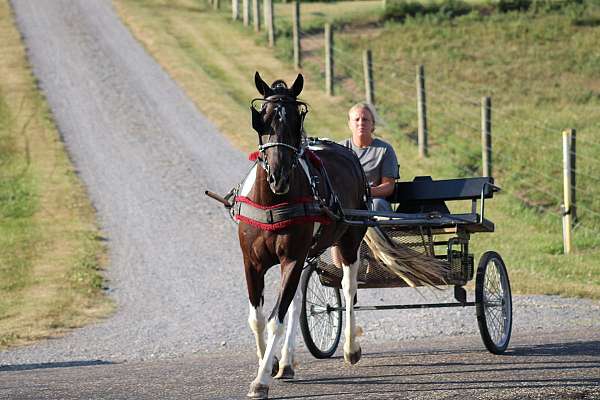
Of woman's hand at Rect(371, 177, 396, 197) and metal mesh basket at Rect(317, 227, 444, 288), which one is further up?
woman's hand at Rect(371, 177, 396, 197)

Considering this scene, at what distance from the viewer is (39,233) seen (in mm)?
18938

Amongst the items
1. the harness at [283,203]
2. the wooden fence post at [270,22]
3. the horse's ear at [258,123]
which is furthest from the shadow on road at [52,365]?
the wooden fence post at [270,22]

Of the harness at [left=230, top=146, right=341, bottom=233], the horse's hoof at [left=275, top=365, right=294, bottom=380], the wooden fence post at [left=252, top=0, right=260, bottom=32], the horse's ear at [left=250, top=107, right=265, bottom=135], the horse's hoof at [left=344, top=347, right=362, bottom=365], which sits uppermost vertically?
the wooden fence post at [left=252, top=0, right=260, bottom=32]

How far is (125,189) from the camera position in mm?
22234

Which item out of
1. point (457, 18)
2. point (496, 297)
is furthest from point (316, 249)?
point (457, 18)

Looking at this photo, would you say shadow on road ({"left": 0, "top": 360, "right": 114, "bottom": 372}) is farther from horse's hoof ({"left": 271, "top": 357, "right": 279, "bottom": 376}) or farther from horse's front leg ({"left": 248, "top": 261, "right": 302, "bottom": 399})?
horse's front leg ({"left": 248, "top": 261, "right": 302, "bottom": 399})

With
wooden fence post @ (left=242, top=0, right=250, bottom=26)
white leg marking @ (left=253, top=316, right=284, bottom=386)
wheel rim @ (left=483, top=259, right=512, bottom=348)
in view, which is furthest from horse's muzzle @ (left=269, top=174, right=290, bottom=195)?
wooden fence post @ (left=242, top=0, right=250, bottom=26)

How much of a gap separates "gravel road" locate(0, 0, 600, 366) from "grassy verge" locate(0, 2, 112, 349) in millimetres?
338

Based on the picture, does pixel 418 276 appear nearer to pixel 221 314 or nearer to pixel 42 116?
pixel 221 314

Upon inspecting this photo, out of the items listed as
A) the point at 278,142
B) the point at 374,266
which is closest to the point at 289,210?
the point at 278,142

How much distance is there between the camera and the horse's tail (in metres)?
9.80

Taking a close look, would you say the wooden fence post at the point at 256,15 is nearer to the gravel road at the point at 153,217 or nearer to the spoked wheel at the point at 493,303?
the gravel road at the point at 153,217

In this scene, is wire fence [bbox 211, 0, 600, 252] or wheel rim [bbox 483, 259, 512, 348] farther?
wire fence [bbox 211, 0, 600, 252]

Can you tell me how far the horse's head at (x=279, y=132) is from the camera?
7.78m
